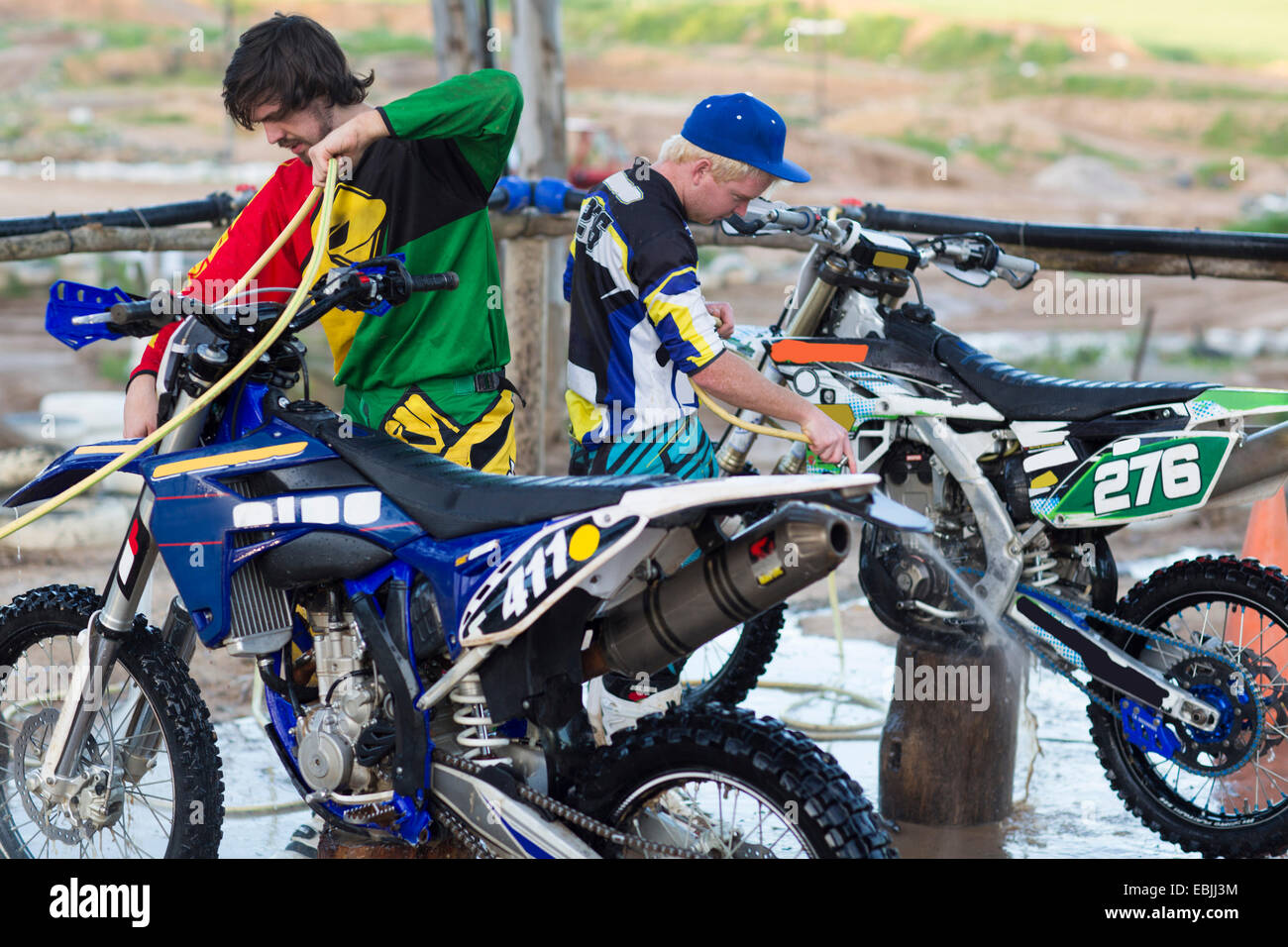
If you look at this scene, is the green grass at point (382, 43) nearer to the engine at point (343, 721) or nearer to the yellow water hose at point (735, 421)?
the yellow water hose at point (735, 421)

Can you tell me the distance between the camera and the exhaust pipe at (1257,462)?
388 cm

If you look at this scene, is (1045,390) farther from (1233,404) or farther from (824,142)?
(824,142)

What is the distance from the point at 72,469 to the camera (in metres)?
3.37

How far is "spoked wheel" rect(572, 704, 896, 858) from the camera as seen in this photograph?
8.69ft

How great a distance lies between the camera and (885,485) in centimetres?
437

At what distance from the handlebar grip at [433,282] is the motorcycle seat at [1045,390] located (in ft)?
5.22

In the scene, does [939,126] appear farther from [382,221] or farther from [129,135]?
[382,221]

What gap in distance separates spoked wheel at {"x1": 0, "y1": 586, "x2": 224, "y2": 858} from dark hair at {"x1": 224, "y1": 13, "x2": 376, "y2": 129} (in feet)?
4.10

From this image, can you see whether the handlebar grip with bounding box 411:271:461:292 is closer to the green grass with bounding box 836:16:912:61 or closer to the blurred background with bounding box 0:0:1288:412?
the blurred background with bounding box 0:0:1288:412

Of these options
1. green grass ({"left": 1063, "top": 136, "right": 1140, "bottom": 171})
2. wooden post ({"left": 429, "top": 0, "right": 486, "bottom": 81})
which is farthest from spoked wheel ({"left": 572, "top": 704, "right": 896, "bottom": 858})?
green grass ({"left": 1063, "top": 136, "right": 1140, "bottom": 171})

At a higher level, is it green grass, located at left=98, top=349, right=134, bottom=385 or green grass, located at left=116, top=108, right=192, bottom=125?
green grass, located at left=116, top=108, right=192, bottom=125

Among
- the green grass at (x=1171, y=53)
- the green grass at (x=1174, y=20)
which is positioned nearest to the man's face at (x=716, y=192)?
the green grass at (x=1174, y=20)
